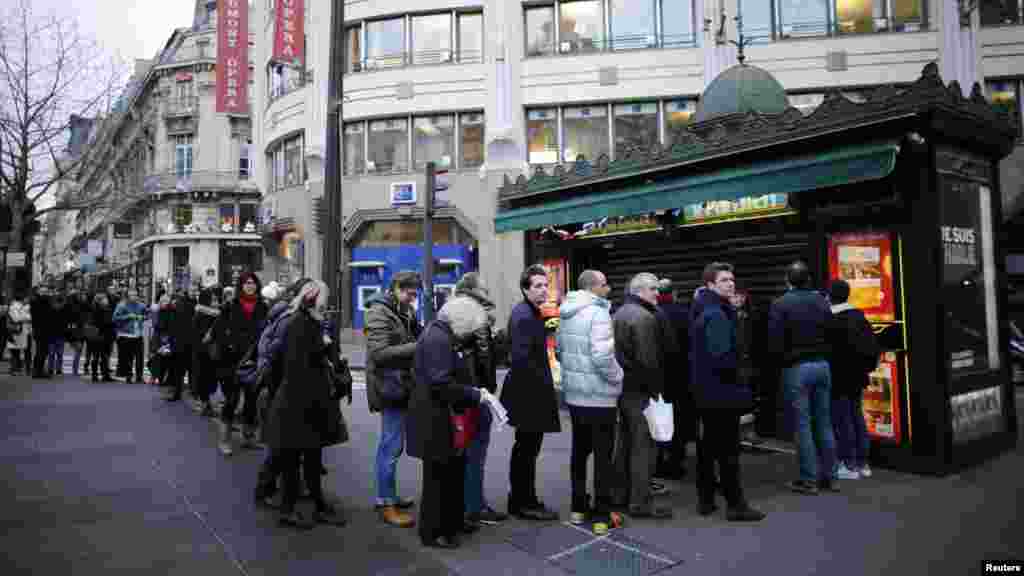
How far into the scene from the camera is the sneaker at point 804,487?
5.69 meters

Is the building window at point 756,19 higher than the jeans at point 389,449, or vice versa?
the building window at point 756,19

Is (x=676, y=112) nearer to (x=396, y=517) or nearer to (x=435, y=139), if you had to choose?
(x=435, y=139)

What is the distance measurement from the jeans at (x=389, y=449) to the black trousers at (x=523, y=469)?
2.92 ft

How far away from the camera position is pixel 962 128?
6.39m

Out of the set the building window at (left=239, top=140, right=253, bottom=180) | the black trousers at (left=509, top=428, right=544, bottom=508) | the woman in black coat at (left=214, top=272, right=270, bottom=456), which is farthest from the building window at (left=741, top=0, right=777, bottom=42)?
the building window at (left=239, top=140, right=253, bottom=180)

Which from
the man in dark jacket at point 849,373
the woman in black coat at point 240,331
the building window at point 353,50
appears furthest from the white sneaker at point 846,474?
the building window at point 353,50

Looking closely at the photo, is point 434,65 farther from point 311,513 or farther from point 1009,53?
point 311,513

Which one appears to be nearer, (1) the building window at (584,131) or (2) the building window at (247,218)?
(1) the building window at (584,131)

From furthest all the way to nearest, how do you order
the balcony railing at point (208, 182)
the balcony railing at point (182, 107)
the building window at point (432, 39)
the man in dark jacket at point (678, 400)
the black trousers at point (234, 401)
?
the balcony railing at point (182, 107) → the balcony railing at point (208, 182) → the building window at point (432, 39) → the black trousers at point (234, 401) → the man in dark jacket at point (678, 400)

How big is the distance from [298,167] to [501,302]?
33.3 feet

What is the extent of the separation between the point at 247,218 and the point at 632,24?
33153mm

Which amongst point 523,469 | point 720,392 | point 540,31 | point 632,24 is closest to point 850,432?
point 720,392

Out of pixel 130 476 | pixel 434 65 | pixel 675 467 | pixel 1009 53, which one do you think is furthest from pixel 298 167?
pixel 1009 53

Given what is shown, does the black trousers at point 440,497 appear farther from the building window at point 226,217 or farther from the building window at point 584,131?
the building window at point 226,217
